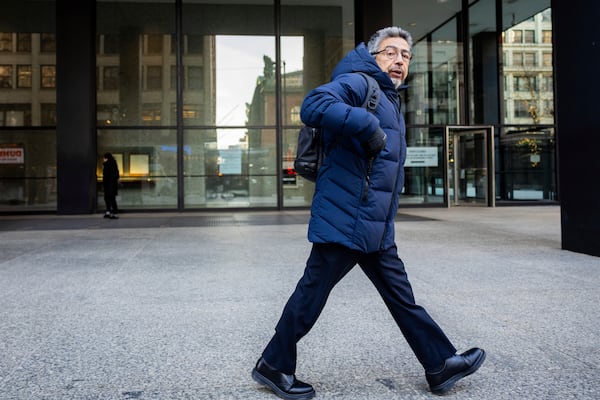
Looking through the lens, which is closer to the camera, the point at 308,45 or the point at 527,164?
the point at 308,45

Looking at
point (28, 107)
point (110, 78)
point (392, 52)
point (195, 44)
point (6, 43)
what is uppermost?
point (195, 44)

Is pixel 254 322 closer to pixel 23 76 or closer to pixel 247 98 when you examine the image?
pixel 247 98

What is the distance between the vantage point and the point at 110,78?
17203 mm

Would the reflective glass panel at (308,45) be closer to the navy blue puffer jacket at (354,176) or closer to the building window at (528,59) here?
the building window at (528,59)

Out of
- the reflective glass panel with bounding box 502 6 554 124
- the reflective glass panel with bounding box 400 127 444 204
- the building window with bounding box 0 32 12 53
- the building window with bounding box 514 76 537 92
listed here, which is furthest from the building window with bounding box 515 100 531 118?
the building window with bounding box 0 32 12 53

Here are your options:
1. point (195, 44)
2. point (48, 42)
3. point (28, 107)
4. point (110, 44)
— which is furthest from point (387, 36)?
point (48, 42)

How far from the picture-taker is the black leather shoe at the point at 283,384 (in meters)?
2.63

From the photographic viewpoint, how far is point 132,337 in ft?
12.2

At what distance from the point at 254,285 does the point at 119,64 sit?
45.6 ft

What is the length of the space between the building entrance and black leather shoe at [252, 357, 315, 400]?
1674 centimetres

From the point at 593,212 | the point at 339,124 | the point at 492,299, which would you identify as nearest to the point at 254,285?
the point at 492,299

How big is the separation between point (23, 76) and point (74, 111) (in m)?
2.14

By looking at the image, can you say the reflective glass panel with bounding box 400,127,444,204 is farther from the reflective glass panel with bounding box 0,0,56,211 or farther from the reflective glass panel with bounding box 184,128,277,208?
the reflective glass panel with bounding box 0,0,56,211

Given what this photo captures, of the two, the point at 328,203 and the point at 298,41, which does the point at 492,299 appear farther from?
the point at 298,41
